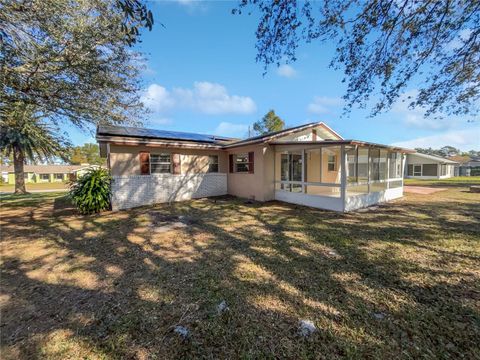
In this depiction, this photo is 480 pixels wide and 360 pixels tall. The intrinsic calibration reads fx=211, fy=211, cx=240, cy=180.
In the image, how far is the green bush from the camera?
8.25 meters

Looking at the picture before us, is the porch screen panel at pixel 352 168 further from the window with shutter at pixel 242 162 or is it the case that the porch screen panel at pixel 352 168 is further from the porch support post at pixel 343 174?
the window with shutter at pixel 242 162

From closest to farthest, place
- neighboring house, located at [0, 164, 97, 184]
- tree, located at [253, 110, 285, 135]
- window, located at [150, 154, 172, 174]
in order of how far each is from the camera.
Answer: window, located at [150, 154, 172, 174], tree, located at [253, 110, 285, 135], neighboring house, located at [0, 164, 97, 184]

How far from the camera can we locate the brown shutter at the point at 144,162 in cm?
1000

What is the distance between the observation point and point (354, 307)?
107 inches

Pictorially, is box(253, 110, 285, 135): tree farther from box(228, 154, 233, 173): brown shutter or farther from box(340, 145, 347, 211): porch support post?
box(340, 145, 347, 211): porch support post

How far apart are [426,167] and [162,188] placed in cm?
3740

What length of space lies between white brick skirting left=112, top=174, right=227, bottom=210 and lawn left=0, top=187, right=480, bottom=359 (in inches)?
128

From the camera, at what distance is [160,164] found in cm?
1070

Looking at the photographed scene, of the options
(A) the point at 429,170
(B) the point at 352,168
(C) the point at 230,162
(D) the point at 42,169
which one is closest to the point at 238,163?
(C) the point at 230,162

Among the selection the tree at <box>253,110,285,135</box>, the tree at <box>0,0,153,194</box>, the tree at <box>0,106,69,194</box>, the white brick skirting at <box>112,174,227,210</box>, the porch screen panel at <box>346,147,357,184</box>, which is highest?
the tree at <box>253,110,285,135</box>

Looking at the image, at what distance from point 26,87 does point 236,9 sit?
7835 mm

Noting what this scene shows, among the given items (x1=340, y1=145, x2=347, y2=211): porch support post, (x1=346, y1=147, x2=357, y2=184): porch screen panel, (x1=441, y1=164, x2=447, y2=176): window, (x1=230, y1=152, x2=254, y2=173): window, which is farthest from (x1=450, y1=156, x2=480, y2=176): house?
(x1=230, y1=152, x2=254, y2=173): window

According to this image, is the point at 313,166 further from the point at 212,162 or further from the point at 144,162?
the point at 144,162

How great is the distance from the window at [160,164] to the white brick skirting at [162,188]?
0.26m
